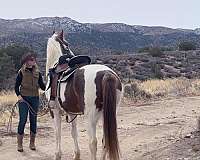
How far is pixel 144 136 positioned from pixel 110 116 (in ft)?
12.9

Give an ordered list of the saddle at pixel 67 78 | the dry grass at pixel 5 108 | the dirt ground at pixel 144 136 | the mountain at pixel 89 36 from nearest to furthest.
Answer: the saddle at pixel 67 78 < the dirt ground at pixel 144 136 < the dry grass at pixel 5 108 < the mountain at pixel 89 36

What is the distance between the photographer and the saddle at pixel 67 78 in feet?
27.2

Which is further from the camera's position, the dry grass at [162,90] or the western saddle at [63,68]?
the dry grass at [162,90]

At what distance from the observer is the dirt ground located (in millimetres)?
8477

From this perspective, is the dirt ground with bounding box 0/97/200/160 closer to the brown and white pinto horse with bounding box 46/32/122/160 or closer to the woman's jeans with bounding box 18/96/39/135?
the woman's jeans with bounding box 18/96/39/135

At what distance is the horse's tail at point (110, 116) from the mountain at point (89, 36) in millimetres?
49896

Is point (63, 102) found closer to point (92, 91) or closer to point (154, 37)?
point (92, 91)

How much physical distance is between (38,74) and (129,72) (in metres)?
29.3

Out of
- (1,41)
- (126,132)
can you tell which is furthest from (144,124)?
(1,41)

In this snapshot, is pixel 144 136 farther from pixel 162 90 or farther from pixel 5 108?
pixel 162 90

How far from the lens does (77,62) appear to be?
29.0ft

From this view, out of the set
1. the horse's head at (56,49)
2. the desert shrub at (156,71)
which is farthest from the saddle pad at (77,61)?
the desert shrub at (156,71)

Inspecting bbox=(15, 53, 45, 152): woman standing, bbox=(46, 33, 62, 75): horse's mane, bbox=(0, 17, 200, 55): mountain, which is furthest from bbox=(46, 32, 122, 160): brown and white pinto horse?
bbox=(0, 17, 200, 55): mountain

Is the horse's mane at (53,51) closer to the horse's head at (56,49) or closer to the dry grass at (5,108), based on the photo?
the horse's head at (56,49)
